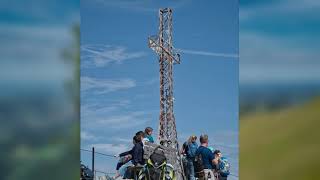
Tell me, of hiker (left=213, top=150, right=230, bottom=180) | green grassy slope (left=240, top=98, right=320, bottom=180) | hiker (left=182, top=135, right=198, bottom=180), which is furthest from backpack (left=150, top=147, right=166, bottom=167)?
green grassy slope (left=240, top=98, right=320, bottom=180)

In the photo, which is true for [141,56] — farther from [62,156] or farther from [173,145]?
[62,156]

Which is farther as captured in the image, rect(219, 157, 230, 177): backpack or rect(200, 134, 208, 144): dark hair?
rect(200, 134, 208, 144): dark hair

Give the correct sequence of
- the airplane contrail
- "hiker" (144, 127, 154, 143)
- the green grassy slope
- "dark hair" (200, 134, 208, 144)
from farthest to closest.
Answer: "hiker" (144, 127, 154, 143) < "dark hair" (200, 134, 208, 144) < the airplane contrail < the green grassy slope

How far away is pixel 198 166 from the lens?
5.32 m

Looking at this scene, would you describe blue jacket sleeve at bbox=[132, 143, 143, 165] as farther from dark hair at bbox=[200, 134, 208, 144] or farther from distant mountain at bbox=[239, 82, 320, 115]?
distant mountain at bbox=[239, 82, 320, 115]

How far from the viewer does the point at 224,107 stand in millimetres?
5152

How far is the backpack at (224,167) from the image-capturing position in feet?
16.8

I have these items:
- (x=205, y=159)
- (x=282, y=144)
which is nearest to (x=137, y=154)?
(x=205, y=159)

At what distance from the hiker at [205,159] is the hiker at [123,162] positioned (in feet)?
1.98

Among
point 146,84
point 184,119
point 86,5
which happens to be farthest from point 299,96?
point 86,5

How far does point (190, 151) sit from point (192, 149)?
0.09ft

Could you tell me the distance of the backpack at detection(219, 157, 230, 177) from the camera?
5.13 m

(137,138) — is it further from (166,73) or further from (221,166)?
(221,166)

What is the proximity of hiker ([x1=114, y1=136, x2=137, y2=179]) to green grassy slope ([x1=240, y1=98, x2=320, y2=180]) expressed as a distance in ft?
3.37
